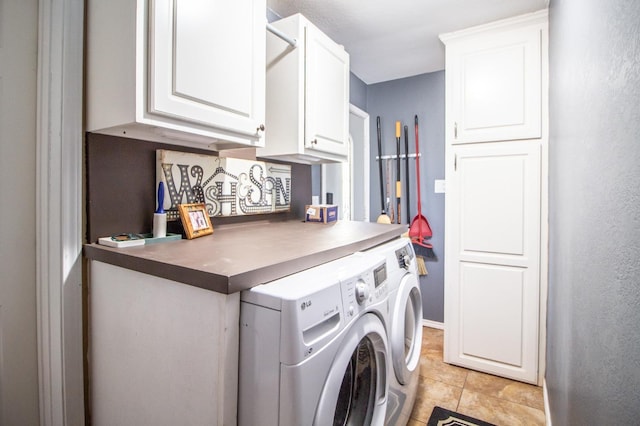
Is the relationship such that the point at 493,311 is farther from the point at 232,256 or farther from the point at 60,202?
the point at 60,202

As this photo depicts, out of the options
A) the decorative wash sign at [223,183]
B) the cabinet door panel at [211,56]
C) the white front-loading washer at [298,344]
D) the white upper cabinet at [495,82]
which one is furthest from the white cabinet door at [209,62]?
the white upper cabinet at [495,82]

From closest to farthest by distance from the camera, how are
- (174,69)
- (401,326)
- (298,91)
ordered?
1. (174,69)
2. (401,326)
3. (298,91)

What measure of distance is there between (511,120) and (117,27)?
2128 millimetres

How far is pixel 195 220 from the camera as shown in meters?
1.39

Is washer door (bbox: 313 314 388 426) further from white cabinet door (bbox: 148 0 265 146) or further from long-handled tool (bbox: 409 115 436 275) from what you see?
long-handled tool (bbox: 409 115 436 275)

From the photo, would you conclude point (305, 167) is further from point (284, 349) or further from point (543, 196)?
point (284, 349)

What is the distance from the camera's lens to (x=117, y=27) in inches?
39.8

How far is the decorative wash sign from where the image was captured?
1396 mm

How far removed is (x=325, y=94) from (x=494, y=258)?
4.96ft

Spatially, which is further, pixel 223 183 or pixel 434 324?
pixel 434 324

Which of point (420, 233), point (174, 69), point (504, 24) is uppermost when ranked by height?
point (504, 24)

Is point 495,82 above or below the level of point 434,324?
above

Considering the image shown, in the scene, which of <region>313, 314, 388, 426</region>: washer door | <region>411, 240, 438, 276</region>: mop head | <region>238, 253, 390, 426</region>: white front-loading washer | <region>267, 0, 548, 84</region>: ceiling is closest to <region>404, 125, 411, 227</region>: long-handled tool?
<region>411, 240, 438, 276</region>: mop head

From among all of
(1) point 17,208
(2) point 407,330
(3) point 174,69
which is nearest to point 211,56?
(3) point 174,69
